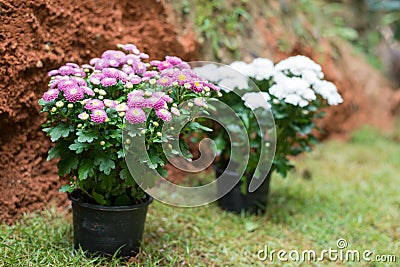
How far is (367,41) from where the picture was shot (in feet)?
19.6

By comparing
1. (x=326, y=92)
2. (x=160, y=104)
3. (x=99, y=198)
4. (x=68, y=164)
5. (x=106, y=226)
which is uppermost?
(x=160, y=104)

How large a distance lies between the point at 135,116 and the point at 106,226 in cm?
61

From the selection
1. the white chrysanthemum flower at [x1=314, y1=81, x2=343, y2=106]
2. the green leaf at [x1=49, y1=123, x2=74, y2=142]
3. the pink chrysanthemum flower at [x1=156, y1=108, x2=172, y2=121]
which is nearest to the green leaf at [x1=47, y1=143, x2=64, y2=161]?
the green leaf at [x1=49, y1=123, x2=74, y2=142]

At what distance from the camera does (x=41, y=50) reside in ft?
8.68

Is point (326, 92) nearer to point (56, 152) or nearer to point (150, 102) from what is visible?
point (150, 102)

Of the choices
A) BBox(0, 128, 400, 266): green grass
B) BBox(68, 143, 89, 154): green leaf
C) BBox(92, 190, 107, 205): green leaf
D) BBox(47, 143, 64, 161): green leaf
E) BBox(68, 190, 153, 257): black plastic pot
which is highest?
BBox(68, 143, 89, 154): green leaf

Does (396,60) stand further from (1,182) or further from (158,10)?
(1,182)

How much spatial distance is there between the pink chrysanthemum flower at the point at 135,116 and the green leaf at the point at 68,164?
0.38m

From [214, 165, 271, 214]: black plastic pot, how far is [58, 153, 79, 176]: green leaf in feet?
3.71

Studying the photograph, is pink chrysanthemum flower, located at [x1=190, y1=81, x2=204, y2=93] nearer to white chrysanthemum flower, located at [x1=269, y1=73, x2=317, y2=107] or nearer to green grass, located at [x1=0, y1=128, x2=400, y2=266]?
white chrysanthemum flower, located at [x1=269, y1=73, x2=317, y2=107]

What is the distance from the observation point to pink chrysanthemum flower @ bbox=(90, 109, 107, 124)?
1979mm

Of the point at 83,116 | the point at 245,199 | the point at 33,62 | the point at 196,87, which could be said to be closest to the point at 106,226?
the point at 83,116

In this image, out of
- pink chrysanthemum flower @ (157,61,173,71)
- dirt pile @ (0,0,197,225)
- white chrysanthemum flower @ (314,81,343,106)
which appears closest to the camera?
pink chrysanthemum flower @ (157,61,173,71)

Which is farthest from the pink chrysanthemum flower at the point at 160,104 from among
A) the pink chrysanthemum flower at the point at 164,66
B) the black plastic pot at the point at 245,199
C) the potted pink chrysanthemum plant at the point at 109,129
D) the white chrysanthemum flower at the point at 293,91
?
the black plastic pot at the point at 245,199
